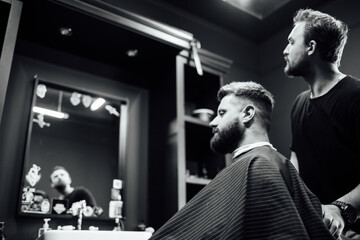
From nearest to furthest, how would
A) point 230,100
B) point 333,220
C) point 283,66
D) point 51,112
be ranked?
point 333,220
point 230,100
point 51,112
point 283,66

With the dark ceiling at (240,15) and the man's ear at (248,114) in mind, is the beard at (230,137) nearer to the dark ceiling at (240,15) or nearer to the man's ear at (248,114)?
the man's ear at (248,114)

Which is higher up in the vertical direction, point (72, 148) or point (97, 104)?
point (97, 104)

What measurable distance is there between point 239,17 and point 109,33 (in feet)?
5.28

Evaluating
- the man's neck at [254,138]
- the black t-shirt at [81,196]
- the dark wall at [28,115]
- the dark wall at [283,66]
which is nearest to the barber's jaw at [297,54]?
the man's neck at [254,138]

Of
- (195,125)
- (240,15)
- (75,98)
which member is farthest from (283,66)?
(75,98)

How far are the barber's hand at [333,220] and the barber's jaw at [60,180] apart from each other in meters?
1.60

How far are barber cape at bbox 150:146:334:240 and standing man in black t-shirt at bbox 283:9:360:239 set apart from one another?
0.47 meters

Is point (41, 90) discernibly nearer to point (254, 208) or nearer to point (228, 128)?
point (228, 128)

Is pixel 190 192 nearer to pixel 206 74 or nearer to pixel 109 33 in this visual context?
pixel 206 74

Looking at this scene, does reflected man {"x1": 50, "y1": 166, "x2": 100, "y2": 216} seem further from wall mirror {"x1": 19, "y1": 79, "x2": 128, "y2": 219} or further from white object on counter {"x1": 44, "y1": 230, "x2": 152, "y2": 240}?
white object on counter {"x1": 44, "y1": 230, "x2": 152, "y2": 240}

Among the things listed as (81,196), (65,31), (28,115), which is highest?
(65,31)

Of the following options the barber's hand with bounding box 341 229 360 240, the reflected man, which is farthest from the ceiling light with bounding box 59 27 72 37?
the barber's hand with bounding box 341 229 360 240

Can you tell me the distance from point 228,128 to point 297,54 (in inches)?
25.3

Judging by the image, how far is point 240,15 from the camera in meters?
3.55
